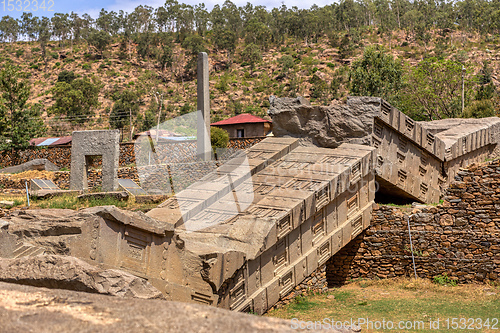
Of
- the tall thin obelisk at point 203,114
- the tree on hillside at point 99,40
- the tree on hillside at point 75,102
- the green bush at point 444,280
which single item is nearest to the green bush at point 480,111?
the tall thin obelisk at point 203,114

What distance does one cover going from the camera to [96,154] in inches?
569

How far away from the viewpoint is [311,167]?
8414 mm

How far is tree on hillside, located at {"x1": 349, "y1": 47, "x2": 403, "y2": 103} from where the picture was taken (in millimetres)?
29266

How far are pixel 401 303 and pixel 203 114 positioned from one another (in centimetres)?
1474

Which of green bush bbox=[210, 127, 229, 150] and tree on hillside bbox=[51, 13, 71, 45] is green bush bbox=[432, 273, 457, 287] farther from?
tree on hillside bbox=[51, 13, 71, 45]

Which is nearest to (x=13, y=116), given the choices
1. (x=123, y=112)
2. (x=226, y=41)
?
(x=123, y=112)

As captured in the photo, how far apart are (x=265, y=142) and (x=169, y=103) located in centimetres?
4302

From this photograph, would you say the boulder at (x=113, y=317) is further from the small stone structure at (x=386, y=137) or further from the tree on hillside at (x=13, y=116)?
the tree on hillside at (x=13, y=116)

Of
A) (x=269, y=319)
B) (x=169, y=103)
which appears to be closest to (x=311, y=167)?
(x=269, y=319)

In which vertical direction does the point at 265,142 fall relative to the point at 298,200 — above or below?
above

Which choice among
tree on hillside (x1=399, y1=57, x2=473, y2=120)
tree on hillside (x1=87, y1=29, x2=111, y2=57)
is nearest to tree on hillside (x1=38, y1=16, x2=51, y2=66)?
tree on hillside (x1=87, y1=29, x2=111, y2=57)

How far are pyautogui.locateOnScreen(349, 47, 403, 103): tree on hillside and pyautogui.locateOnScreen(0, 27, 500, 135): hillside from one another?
52.4 ft

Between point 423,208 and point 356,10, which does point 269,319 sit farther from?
point 356,10

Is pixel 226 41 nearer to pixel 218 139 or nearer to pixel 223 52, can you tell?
pixel 223 52
